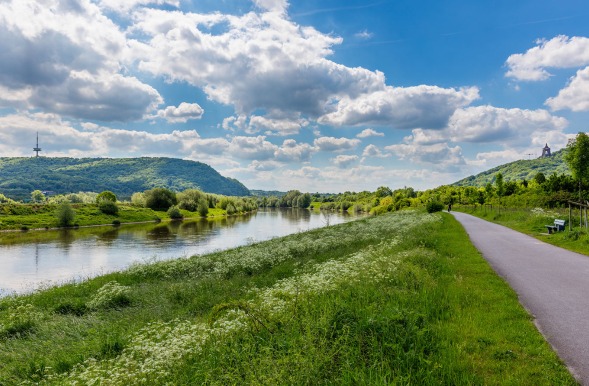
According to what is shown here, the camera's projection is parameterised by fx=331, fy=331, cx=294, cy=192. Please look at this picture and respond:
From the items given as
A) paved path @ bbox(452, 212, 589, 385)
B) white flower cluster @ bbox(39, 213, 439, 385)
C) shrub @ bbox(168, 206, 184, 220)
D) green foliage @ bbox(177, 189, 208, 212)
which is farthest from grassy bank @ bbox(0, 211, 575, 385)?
green foliage @ bbox(177, 189, 208, 212)

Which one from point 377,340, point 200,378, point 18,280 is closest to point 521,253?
point 377,340

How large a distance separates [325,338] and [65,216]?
93800 millimetres

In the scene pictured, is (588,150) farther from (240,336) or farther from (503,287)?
(240,336)

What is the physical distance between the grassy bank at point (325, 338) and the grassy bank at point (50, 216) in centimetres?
7885

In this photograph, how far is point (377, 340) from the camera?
615 centimetres

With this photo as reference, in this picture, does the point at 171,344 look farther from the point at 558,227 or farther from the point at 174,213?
the point at 174,213

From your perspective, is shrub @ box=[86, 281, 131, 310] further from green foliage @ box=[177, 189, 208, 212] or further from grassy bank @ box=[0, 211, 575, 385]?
green foliage @ box=[177, 189, 208, 212]

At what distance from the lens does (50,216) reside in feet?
275

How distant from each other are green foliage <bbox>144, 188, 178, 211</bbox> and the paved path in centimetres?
12474

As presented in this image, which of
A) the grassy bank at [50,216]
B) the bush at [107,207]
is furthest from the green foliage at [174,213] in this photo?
the bush at [107,207]

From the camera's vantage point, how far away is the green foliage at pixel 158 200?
126250 mm

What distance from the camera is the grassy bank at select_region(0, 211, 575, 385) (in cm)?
→ 531

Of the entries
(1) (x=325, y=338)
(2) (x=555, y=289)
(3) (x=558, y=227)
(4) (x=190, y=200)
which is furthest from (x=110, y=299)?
(4) (x=190, y=200)

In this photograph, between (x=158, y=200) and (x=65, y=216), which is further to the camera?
(x=158, y=200)
